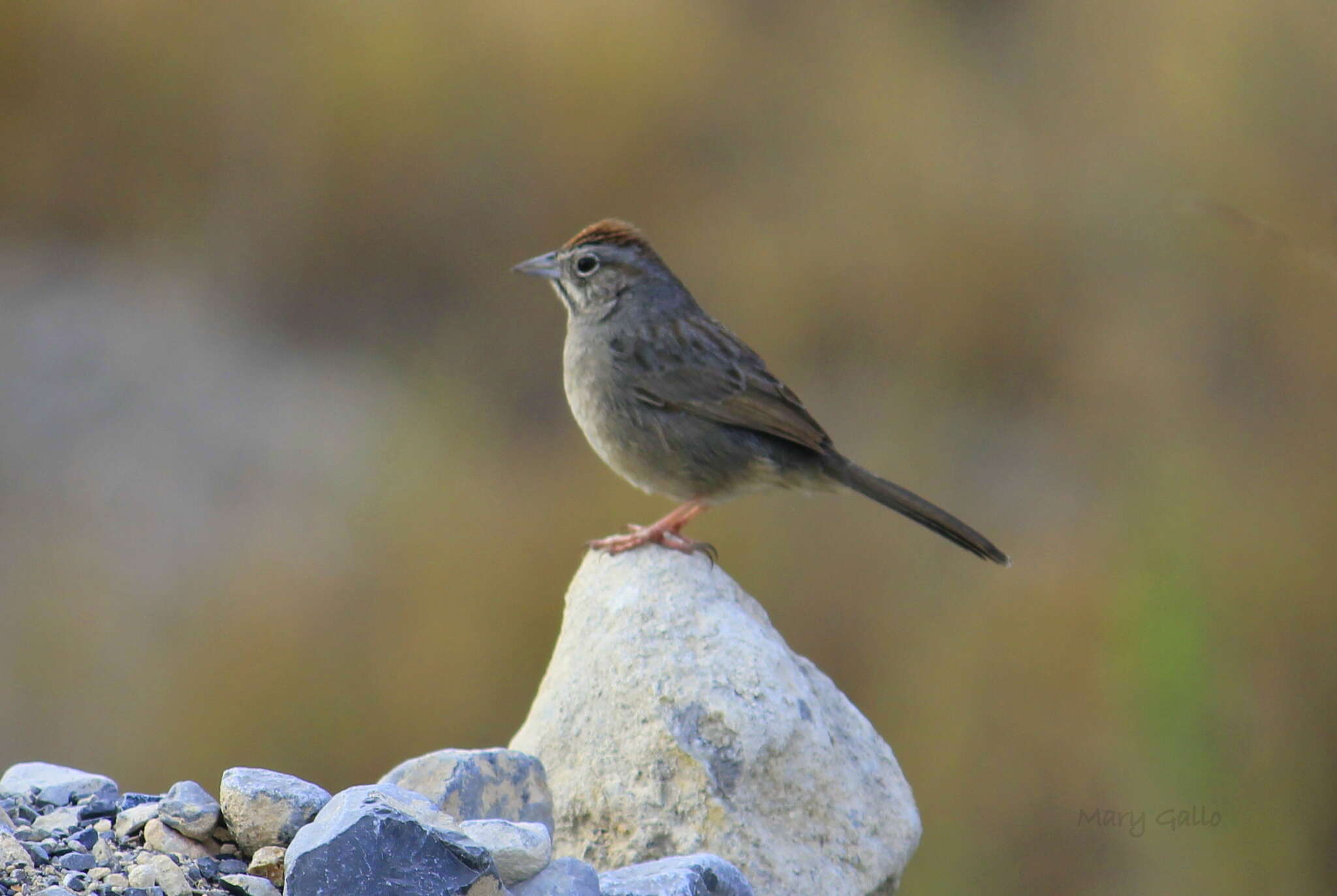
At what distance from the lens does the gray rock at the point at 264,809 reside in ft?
9.83

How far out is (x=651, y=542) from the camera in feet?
15.6

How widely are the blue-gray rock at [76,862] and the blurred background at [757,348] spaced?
3749 mm

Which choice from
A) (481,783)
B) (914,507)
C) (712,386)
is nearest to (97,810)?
(481,783)

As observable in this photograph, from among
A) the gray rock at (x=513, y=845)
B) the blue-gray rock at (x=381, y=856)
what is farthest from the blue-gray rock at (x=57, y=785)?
the gray rock at (x=513, y=845)

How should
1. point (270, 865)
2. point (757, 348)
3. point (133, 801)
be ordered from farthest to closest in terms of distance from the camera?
point (757, 348) < point (133, 801) < point (270, 865)

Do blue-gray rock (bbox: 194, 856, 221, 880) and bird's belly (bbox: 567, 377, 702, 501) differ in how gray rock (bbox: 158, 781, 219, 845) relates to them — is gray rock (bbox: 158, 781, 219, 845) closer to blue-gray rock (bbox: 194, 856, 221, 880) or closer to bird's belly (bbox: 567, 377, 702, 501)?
blue-gray rock (bbox: 194, 856, 221, 880)

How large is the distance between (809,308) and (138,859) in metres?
6.25

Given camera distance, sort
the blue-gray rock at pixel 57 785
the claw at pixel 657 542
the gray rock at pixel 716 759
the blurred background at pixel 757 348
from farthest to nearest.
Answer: the blurred background at pixel 757 348, the claw at pixel 657 542, the gray rock at pixel 716 759, the blue-gray rock at pixel 57 785

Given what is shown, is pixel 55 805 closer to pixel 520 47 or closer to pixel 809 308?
pixel 809 308

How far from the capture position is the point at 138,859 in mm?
2953

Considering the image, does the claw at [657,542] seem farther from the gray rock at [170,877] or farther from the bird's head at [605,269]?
the gray rock at [170,877]

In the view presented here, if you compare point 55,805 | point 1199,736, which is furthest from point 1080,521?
point 55,805

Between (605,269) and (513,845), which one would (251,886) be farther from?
(605,269)

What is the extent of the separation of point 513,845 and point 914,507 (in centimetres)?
245
